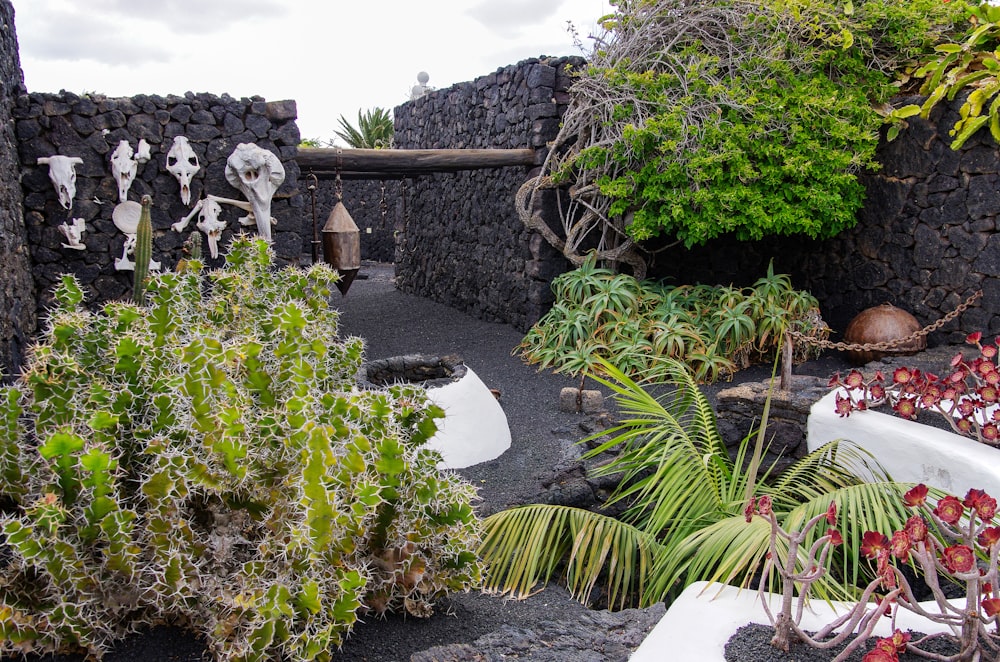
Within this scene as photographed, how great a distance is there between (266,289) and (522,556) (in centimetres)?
157

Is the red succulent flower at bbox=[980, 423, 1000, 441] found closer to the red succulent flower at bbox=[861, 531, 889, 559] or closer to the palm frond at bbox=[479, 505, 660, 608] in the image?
the palm frond at bbox=[479, 505, 660, 608]

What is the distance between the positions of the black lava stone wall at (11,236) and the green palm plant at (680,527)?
12.8 feet

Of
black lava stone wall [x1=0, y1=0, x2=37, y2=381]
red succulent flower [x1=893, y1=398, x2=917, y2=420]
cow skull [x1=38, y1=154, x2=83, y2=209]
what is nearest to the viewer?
red succulent flower [x1=893, y1=398, x2=917, y2=420]

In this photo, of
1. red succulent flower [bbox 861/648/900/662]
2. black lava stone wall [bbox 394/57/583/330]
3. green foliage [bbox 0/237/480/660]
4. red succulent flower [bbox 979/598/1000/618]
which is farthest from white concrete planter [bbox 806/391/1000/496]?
black lava stone wall [bbox 394/57/583/330]

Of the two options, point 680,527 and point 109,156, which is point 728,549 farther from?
point 109,156

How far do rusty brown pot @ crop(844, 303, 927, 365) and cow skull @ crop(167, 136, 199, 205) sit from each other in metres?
5.78

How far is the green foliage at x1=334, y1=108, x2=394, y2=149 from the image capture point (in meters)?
15.9

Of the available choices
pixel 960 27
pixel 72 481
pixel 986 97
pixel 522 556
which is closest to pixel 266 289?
pixel 72 481

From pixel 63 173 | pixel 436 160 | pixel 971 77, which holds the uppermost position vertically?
pixel 971 77

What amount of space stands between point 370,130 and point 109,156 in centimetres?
1024

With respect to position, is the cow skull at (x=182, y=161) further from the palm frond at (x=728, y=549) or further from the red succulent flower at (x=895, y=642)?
the red succulent flower at (x=895, y=642)

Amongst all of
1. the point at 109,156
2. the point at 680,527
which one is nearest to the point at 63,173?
the point at 109,156

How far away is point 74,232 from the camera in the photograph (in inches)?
241

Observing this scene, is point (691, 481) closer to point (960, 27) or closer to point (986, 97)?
point (986, 97)
